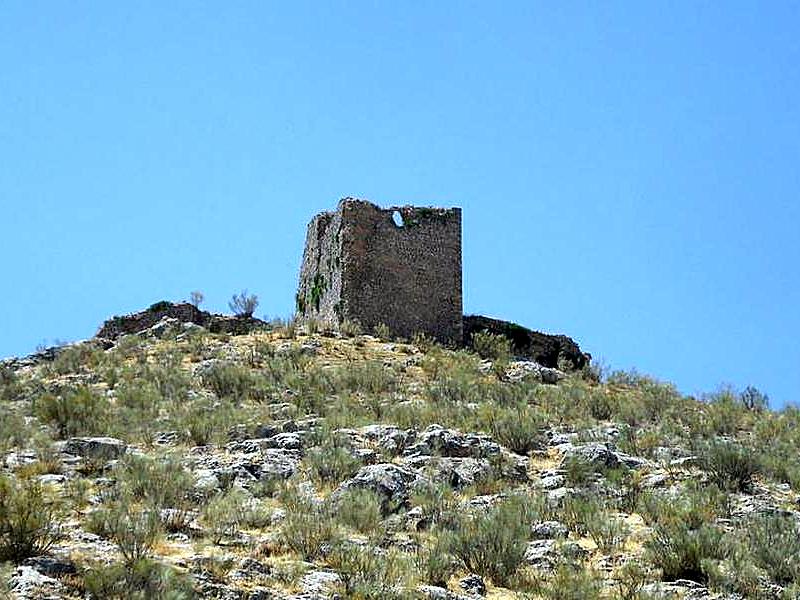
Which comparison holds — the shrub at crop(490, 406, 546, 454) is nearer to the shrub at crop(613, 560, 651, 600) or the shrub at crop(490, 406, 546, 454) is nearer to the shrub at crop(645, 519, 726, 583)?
the shrub at crop(645, 519, 726, 583)

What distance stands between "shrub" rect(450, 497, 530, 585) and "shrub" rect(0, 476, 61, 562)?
3649mm

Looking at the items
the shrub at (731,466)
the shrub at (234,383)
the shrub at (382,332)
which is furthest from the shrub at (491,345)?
the shrub at (731,466)

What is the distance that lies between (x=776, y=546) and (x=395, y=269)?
15.6 metres

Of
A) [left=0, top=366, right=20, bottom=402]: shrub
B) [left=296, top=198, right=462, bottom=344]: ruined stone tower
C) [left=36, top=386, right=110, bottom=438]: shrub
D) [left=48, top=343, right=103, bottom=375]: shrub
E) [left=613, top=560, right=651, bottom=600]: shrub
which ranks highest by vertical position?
[left=296, top=198, right=462, bottom=344]: ruined stone tower

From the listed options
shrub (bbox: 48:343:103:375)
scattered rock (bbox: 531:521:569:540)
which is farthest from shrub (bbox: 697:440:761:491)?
shrub (bbox: 48:343:103:375)

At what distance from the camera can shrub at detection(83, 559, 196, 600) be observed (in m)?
8.48

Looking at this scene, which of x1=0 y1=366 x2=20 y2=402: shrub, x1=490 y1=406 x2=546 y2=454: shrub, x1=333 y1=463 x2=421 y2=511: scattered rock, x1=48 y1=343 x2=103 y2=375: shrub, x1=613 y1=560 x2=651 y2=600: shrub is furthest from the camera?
x1=48 y1=343 x2=103 y2=375: shrub

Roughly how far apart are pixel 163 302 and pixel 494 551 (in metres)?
16.5

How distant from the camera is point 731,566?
10.1 metres

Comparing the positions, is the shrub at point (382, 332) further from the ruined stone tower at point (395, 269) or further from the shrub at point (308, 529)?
the shrub at point (308, 529)

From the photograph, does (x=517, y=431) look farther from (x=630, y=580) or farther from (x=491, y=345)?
(x=491, y=345)

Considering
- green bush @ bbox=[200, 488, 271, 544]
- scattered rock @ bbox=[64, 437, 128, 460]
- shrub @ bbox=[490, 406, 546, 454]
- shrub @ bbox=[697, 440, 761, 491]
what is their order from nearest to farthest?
1. green bush @ bbox=[200, 488, 271, 544]
2. scattered rock @ bbox=[64, 437, 128, 460]
3. shrub @ bbox=[697, 440, 761, 491]
4. shrub @ bbox=[490, 406, 546, 454]

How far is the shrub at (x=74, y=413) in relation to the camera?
1469 cm

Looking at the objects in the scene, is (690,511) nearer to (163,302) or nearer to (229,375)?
(229,375)
